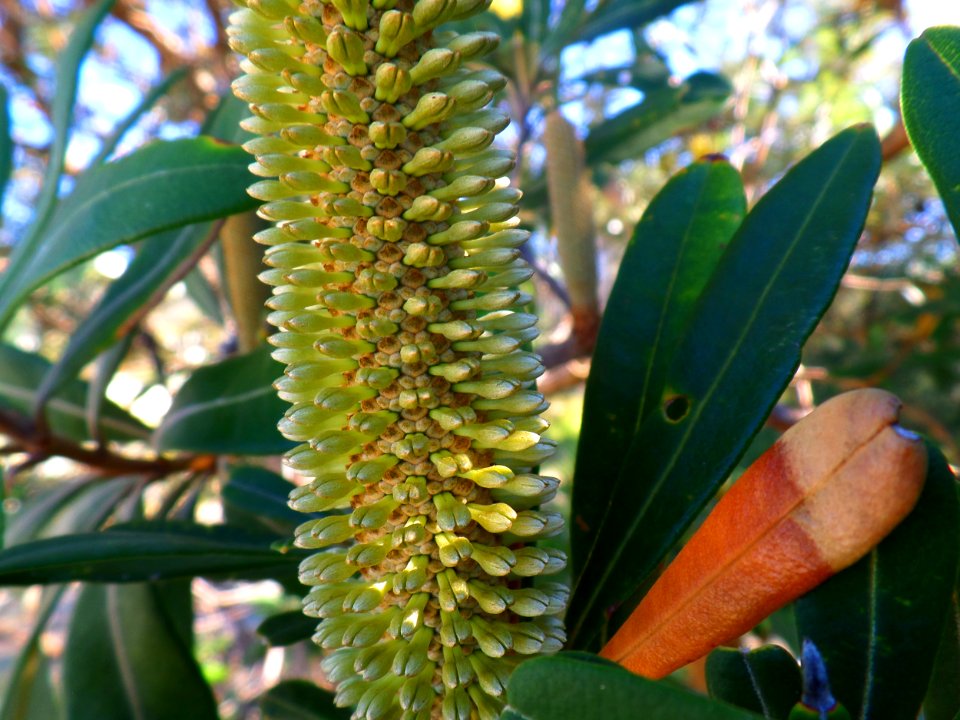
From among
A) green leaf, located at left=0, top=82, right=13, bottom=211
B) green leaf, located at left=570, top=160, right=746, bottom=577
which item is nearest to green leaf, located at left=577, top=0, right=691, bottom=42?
green leaf, located at left=570, top=160, right=746, bottom=577

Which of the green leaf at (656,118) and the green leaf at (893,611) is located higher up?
the green leaf at (656,118)

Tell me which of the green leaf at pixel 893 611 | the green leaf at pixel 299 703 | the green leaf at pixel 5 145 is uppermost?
the green leaf at pixel 5 145

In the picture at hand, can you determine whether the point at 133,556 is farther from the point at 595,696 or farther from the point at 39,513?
the point at 39,513

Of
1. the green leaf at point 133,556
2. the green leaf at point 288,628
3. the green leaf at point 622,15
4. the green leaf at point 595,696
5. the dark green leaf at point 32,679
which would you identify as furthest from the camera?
the green leaf at point 622,15

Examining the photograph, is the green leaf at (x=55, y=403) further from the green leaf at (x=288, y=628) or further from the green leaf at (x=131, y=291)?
the green leaf at (x=288, y=628)

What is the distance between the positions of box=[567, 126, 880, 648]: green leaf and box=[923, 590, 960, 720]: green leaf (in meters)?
0.19

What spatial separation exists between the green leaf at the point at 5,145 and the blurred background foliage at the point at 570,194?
0.06 metres

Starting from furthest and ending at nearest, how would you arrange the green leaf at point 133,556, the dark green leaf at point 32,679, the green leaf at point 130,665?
the dark green leaf at point 32,679, the green leaf at point 130,665, the green leaf at point 133,556

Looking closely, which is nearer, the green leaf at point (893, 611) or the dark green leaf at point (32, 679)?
the green leaf at point (893, 611)

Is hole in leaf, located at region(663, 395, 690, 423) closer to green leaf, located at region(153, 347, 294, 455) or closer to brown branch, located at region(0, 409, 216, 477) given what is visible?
green leaf, located at region(153, 347, 294, 455)

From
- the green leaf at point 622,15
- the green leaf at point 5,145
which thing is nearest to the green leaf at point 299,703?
the green leaf at point 5,145

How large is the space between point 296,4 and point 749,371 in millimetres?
401

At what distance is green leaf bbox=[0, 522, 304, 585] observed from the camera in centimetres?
57

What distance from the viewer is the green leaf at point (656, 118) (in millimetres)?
1405
